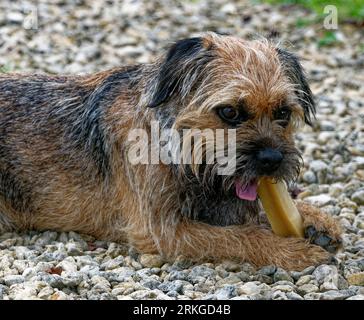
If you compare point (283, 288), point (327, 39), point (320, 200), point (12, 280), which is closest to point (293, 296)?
point (283, 288)

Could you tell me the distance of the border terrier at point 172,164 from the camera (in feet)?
18.8

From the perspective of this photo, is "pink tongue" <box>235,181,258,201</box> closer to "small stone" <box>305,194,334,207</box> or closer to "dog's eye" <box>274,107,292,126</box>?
"dog's eye" <box>274,107,292,126</box>

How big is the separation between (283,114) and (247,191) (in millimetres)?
576

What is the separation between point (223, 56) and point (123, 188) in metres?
1.34

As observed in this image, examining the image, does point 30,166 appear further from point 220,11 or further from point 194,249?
point 220,11

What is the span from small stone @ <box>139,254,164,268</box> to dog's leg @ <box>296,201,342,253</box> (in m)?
1.09

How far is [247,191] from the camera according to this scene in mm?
5898

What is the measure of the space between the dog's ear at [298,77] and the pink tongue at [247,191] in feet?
2.50

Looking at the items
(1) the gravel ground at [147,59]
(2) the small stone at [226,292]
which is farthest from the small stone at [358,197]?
(2) the small stone at [226,292]

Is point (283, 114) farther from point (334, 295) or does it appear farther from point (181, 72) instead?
point (334, 295)

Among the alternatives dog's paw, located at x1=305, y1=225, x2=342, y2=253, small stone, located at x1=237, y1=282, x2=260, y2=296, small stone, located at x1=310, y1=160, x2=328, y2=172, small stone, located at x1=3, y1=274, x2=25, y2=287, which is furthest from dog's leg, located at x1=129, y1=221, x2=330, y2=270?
small stone, located at x1=310, y1=160, x2=328, y2=172
